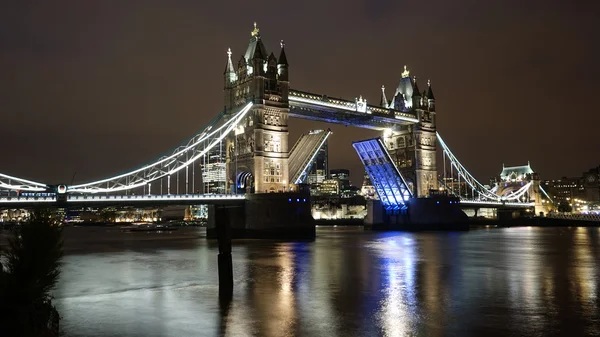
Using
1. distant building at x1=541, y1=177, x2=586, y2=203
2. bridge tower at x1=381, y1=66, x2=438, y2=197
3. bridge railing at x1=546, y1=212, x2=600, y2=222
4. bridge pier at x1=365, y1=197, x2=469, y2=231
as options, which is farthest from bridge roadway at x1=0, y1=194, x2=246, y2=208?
distant building at x1=541, y1=177, x2=586, y2=203

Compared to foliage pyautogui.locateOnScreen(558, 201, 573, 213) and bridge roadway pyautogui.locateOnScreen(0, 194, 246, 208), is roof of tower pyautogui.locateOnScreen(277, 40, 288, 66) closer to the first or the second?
bridge roadway pyautogui.locateOnScreen(0, 194, 246, 208)

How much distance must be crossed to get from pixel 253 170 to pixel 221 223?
31070 millimetres

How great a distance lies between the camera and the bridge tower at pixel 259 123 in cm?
4909

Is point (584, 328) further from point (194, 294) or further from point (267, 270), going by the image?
point (267, 270)

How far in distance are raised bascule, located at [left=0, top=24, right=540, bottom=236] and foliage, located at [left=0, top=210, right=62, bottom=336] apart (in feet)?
95.3

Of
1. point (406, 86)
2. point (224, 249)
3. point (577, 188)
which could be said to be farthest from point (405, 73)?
point (577, 188)

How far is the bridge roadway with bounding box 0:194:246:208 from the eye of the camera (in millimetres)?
36312

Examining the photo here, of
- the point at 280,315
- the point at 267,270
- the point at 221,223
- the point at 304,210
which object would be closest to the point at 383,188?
the point at 304,210

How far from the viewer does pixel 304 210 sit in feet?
156

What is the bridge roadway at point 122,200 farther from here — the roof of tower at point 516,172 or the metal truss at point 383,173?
the roof of tower at point 516,172

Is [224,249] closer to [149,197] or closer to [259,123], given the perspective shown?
[149,197]

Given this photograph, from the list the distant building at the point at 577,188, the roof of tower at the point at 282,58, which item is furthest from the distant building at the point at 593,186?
the roof of tower at the point at 282,58

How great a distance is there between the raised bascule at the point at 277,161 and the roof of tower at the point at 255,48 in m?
0.11

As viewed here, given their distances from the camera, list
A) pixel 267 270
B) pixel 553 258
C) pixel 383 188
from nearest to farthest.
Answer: pixel 267 270 < pixel 553 258 < pixel 383 188
